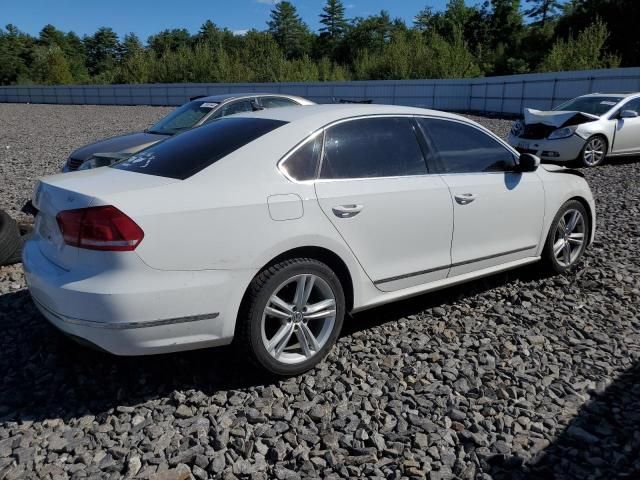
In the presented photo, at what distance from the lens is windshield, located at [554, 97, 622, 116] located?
433 inches

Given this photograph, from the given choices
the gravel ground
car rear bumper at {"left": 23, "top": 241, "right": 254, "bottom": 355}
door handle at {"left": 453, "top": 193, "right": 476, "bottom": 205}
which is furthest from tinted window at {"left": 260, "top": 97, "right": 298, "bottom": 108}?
car rear bumper at {"left": 23, "top": 241, "right": 254, "bottom": 355}

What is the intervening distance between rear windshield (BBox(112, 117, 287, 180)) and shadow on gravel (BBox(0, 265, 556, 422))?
1106mm

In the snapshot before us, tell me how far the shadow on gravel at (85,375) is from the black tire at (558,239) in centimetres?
202

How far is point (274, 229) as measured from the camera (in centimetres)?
290

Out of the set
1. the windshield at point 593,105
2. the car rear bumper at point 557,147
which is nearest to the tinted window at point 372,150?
the car rear bumper at point 557,147

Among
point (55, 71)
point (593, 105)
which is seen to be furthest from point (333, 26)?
point (593, 105)

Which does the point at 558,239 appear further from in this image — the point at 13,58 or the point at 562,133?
the point at 13,58

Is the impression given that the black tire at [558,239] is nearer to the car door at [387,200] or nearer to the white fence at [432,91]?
the car door at [387,200]

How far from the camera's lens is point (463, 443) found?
2.67m

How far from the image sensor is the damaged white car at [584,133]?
10.2 m

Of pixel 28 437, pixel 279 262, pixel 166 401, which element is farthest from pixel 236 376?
pixel 28 437

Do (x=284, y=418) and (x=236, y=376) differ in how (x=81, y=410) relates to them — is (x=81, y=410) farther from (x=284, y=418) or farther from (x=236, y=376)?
(x=284, y=418)

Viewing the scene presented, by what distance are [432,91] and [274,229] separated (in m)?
27.1

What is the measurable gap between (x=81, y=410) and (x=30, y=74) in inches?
3549
